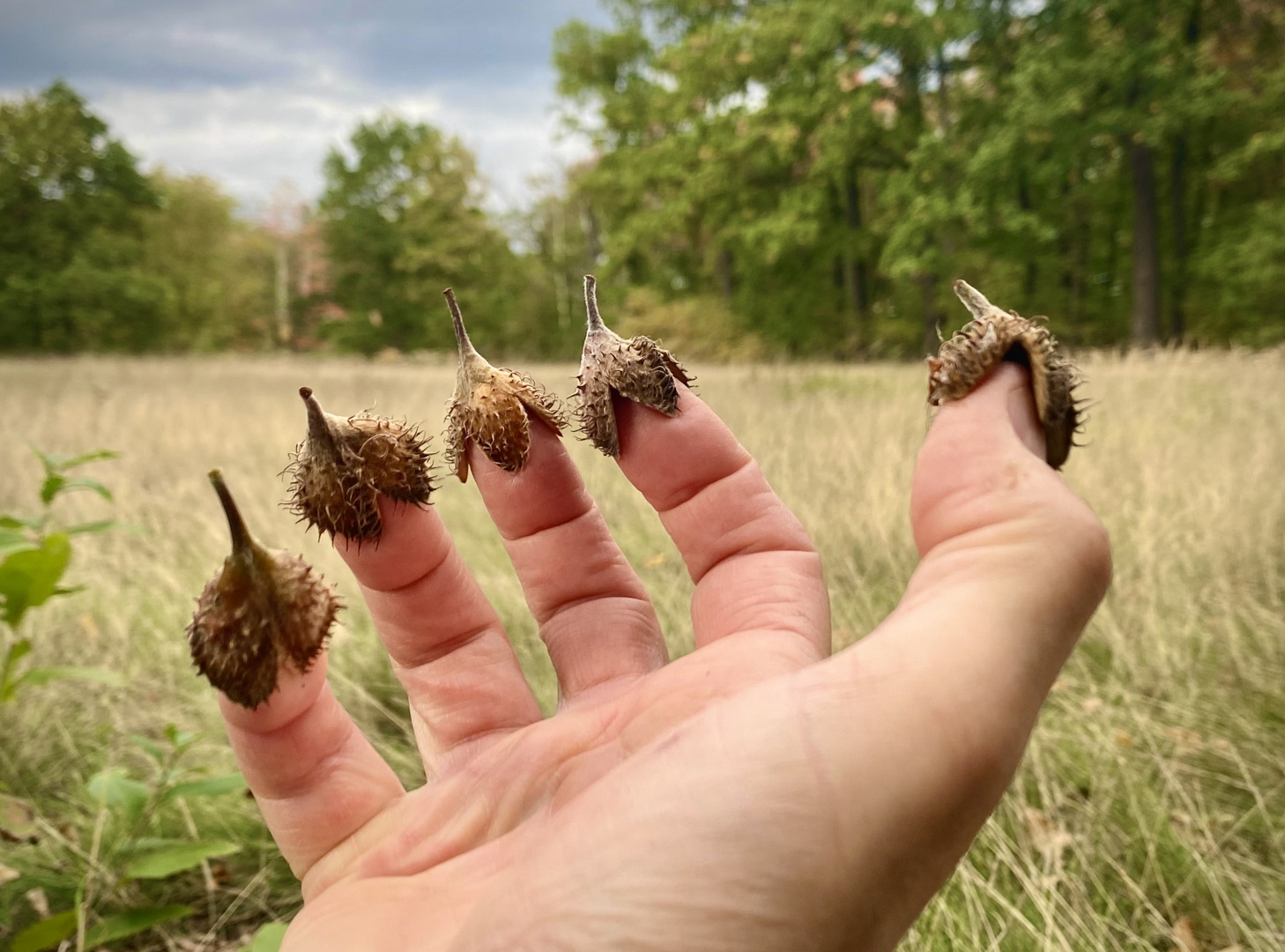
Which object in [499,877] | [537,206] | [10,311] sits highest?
[537,206]

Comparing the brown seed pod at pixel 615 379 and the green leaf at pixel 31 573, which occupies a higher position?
the brown seed pod at pixel 615 379

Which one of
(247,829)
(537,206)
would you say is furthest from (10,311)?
(247,829)

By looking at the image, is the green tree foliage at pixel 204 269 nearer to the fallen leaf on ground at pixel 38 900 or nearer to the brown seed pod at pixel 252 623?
the fallen leaf on ground at pixel 38 900

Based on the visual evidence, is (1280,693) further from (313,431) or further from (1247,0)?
(1247,0)

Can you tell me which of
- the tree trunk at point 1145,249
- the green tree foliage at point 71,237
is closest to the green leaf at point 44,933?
the tree trunk at point 1145,249

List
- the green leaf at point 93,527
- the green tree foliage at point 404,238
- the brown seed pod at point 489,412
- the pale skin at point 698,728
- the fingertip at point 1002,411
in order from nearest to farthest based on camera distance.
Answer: the pale skin at point 698,728 < the fingertip at point 1002,411 < the brown seed pod at point 489,412 < the green leaf at point 93,527 < the green tree foliage at point 404,238

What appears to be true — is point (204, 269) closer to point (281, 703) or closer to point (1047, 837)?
point (281, 703)
